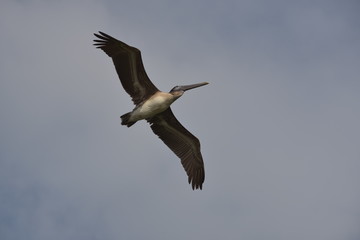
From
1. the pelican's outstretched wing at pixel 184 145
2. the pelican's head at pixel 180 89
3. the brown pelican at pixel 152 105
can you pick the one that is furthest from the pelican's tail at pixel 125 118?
the pelican's head at pixel 180 89

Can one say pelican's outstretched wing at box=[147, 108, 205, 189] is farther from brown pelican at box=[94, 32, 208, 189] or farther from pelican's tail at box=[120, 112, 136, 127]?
pelican's tail at box=[120, 112, 136, 127]

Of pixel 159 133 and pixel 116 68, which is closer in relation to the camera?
pixel 116 68

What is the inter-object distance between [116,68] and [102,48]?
0.79 metres

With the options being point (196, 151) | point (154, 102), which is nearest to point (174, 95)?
point (154, 102)

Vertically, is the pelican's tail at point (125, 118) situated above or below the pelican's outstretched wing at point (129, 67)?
below

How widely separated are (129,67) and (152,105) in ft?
4.54

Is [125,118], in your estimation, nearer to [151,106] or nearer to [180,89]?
[151,106]

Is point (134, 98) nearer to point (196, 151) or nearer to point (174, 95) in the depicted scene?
point (174, 95)

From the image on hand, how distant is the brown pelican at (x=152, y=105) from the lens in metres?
22.2

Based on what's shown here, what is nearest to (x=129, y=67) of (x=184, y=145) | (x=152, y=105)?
(x=152, y=105)

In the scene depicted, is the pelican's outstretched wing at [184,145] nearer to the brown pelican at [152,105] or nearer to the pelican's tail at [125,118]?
the brown pelican at [152,105]

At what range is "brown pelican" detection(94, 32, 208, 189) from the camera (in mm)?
22219

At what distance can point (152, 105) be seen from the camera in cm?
2280

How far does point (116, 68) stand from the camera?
73.9 feet
